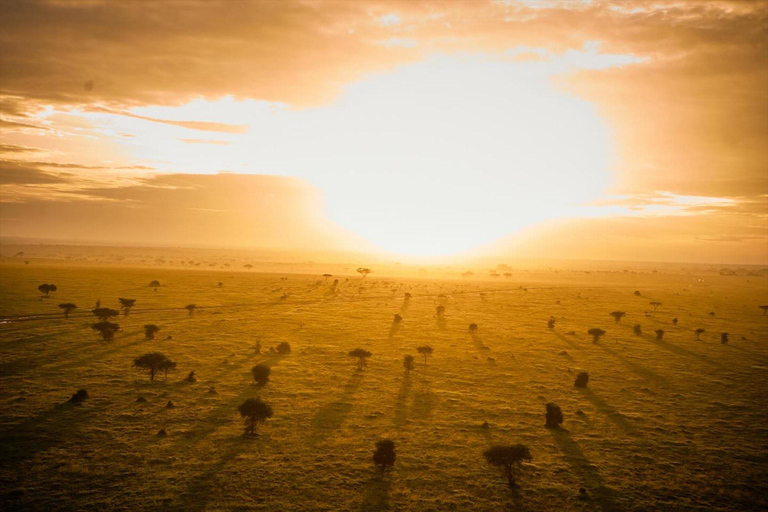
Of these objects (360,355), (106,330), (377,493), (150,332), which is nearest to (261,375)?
(360,355)

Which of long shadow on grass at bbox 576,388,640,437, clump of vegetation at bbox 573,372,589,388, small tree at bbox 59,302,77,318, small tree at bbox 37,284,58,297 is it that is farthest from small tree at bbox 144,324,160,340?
long shadow on grass at bbox 576,388,640,437

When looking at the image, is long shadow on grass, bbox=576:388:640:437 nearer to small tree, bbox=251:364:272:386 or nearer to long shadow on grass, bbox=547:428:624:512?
long shadow on grass, bbox=547:428:624:512

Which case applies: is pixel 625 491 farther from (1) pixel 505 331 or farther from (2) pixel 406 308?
(2) pixel 406 308

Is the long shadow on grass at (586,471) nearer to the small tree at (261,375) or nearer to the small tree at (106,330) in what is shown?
the small tree at (261,375)

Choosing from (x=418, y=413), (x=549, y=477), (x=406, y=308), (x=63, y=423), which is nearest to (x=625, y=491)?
(x=549, y=477)

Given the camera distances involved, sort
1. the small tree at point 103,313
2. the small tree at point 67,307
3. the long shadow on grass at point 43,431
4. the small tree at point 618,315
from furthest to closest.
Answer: the small tree at point 618,315
the small tree at point 67,307
the small tree at point 103,313
the long shadow on grass at point 43,431

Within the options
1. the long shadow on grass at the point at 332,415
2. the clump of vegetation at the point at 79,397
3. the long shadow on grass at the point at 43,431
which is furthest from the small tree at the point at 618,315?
the clump of vegetation at the point at 79,397
